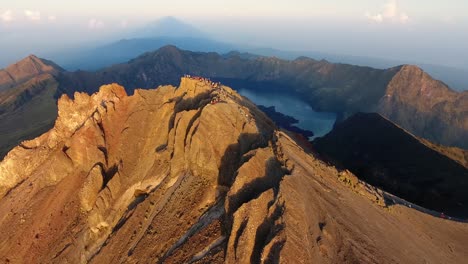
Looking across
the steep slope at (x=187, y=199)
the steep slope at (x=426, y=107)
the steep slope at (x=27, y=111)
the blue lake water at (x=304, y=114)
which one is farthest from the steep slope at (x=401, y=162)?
the steep slope at (x=27, y=111)

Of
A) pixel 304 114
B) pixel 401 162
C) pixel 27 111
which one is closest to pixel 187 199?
pixel 401 162

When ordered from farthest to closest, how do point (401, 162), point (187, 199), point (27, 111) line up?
point (27, 111)
point (401, 162)
point (187, 199)

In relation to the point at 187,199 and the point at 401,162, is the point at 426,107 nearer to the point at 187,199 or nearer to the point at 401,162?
the point at 401,162

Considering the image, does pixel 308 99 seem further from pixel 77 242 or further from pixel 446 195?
pixel 77 242

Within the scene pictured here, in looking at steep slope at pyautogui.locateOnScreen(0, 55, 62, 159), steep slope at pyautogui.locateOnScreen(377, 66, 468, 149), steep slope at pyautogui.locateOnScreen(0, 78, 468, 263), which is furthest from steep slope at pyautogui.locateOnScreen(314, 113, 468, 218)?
steep slope at pyautogui.locateOnScreen(0, 55, 62, 159)

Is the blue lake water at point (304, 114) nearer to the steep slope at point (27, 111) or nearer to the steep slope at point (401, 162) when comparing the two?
the steep slope at point (401, 162)

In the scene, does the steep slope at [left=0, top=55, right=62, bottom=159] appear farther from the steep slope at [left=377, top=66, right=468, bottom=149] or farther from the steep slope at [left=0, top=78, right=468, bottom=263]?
the steep slope at [left=377, top=66, right=468, bottom=149]
